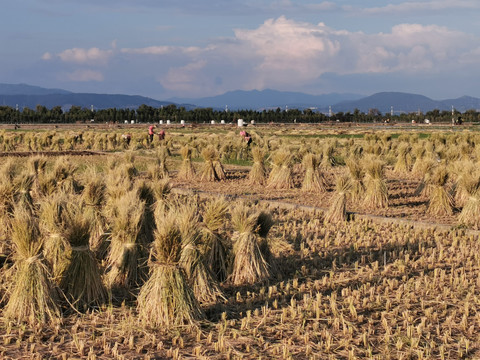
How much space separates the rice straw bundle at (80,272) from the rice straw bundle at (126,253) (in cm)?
45

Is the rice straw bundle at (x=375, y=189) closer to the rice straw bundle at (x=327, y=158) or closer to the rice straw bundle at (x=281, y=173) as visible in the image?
the rice straw bundle at (x=281, y=173)

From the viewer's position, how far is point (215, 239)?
7.47 m

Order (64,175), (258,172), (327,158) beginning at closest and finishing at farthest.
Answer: (64,175) → (258,172) → (327,158)

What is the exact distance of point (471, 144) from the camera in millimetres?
25719

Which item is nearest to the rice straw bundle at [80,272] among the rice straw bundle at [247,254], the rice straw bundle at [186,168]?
the rice straw bundle at [247,254]

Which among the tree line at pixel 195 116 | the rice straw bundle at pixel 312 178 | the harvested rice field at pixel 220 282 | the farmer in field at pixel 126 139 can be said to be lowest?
the harvested rice field at pixel 220 282

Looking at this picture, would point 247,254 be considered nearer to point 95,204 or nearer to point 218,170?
point 95,204

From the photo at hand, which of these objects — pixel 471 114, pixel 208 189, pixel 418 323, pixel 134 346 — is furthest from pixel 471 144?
pixel 471 114

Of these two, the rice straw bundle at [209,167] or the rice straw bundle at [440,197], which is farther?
the rice straw bundle at [209,167]

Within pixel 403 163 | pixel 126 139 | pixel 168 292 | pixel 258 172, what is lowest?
pixel 168 292

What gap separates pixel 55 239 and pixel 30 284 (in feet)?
2.20

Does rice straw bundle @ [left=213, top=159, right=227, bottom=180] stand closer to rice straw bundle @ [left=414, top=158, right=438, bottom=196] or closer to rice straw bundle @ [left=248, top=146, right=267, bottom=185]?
rice straw bundle @ [left=248, top=146, right=267, bottom=185]

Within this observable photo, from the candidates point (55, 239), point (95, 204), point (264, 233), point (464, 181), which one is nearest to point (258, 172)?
point (464, 181)

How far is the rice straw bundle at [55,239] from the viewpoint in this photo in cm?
635
